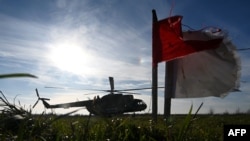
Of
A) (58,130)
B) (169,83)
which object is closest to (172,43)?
(169,83)

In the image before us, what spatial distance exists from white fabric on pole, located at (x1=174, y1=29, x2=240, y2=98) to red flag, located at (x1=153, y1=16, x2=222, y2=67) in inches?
15.2

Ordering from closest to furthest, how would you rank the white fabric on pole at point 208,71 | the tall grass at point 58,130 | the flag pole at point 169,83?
the tall grass at point 58,130
the white fabric on pole at point 208,71
the flag pole at point 169,83

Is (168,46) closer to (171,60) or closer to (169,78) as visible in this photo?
(171,60)

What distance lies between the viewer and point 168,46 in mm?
8195

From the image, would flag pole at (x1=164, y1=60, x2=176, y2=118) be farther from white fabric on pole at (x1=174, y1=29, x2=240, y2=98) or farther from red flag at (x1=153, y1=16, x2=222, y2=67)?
red flag at (x1=153, y1=16, x2=222, y2=67)

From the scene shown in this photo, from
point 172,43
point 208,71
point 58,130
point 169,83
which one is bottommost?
point 58,130
